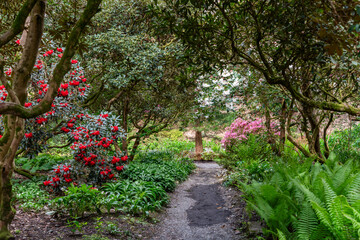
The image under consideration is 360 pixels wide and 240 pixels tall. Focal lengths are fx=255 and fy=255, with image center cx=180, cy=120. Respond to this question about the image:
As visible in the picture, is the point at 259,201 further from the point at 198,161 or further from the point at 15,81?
the point at 198,161

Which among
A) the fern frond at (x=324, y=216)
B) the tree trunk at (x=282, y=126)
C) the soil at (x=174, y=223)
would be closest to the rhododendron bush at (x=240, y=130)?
the tree trunk at (x=282, y=126)

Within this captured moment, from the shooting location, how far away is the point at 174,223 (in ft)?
15.9

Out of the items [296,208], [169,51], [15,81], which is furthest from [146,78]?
[296,208]

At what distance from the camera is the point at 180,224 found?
4820 millimetres

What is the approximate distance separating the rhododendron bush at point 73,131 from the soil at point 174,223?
1286 mm

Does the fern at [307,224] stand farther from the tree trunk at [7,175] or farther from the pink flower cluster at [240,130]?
the pink flower cluster at [240,130]

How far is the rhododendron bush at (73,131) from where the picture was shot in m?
5.04

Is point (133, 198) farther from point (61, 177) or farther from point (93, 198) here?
point (61, 177)

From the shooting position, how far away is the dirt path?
168 inches

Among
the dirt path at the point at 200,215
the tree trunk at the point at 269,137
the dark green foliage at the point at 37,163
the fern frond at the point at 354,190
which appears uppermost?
the tree trunk at the point at 269,137

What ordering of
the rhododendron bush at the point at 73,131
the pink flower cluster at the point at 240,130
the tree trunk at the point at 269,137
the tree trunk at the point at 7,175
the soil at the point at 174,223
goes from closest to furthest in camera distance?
1. the tree trunk at the point at 7,175
2. the soil at the point at 174,223
3. the rhododendron bush at the point at 73,131
4. the tree trunk at the point at 269,137
5. the pink flower cluster at the point at 240,130

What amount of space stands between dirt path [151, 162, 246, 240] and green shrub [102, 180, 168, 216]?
0.36 m

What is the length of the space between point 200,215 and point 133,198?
57.7 inches

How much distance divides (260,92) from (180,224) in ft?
13.6
